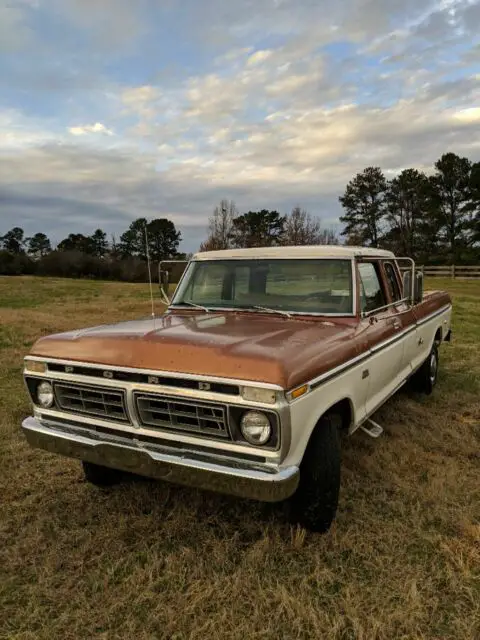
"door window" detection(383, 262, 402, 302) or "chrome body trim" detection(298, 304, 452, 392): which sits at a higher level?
"door window" detection(383, 262, 402, 302)

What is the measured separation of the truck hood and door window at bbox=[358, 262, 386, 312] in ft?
1.48

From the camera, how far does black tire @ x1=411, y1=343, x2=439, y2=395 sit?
6.09m

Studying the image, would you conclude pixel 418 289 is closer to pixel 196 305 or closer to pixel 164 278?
pixel 196 305

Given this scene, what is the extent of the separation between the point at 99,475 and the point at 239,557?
136 centimetres

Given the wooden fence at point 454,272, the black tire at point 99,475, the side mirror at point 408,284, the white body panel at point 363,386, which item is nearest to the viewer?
the white body panel at point 363,386

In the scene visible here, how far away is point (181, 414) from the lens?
9.20 feet

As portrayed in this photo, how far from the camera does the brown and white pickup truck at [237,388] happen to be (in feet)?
8.64

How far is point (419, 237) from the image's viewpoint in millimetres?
47312

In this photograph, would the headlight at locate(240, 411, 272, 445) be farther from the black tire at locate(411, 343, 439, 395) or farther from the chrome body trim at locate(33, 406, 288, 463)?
the black tire at locate(411, 343, 439, 395)

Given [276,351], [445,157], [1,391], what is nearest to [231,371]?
[276,351]

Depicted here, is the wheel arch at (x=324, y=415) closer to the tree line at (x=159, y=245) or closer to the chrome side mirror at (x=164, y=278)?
the chrome side mirror at (x=164, y=278)

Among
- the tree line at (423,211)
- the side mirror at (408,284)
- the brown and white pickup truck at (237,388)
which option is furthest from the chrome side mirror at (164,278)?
the tree line at (423,211)

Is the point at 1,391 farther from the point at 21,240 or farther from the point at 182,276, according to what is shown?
the point at 21,240

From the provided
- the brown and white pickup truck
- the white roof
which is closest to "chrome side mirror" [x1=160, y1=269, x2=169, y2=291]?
the white roof
